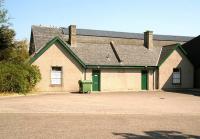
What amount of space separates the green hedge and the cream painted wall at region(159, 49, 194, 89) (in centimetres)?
1488

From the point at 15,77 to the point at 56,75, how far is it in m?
5.61

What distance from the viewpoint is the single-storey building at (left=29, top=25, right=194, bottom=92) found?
1227 inches

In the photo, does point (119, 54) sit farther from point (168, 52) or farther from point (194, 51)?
point (194, 51)

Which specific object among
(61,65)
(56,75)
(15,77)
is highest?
(61,65)

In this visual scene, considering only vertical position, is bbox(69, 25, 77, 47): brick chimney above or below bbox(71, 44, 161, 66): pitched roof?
above

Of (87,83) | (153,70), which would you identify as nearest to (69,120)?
(87,83)

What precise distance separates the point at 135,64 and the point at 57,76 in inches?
335

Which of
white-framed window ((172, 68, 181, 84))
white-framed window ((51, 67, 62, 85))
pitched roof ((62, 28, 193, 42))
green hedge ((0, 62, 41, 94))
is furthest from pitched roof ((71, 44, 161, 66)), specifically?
pitched roof ((62, 28, 193, 42))

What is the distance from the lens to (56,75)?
103 feet

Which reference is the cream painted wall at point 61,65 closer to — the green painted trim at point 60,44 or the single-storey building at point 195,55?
the green painted trim at point 60,44

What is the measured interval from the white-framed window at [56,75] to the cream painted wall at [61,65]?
305 mm

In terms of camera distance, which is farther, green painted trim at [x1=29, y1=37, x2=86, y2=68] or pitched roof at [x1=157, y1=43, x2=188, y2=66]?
pitched roof at [x1=157, y1=43, x2=188, y2=66]

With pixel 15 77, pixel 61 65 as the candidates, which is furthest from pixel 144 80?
pixel 15 77

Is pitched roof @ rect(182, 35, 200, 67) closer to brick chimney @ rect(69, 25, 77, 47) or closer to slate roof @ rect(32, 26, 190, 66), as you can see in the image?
slate roof @ rect(32, 26, 190, 66)
